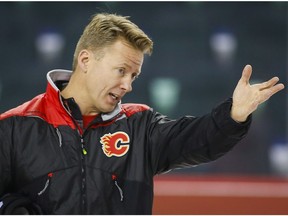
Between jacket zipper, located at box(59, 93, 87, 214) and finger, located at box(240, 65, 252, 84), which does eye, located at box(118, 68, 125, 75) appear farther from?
finger, located at box(240, 65, 252, 84)

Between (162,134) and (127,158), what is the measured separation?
0.13m

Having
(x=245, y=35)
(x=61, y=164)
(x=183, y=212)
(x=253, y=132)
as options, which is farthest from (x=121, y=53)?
(x=245, y=35)

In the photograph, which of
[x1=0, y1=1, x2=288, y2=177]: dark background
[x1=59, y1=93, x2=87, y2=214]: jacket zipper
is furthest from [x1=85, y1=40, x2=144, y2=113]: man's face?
[x1=0, y1=1, x2=288, y2=177]: dark background

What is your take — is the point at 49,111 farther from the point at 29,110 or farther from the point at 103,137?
the point at 103,137

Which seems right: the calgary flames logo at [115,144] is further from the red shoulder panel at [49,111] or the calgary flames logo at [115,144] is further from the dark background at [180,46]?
the dark background at [180,46]

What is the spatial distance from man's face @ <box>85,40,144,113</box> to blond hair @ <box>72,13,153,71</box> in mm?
21

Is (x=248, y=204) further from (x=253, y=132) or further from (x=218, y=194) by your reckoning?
(x=253, y=132)

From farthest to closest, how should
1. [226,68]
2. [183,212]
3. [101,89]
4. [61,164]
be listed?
1. [226,68]
2. [183,212]
3. [101,89]
4. [61,164]

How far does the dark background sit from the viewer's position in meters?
5.99

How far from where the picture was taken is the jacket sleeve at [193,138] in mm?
1652

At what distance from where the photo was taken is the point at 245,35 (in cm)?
648

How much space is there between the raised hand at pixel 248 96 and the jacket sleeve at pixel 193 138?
0.02m

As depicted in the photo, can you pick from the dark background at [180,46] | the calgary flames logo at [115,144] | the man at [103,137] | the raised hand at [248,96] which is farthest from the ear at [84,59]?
the dark background at [180,46]

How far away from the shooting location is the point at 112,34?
185 cm
